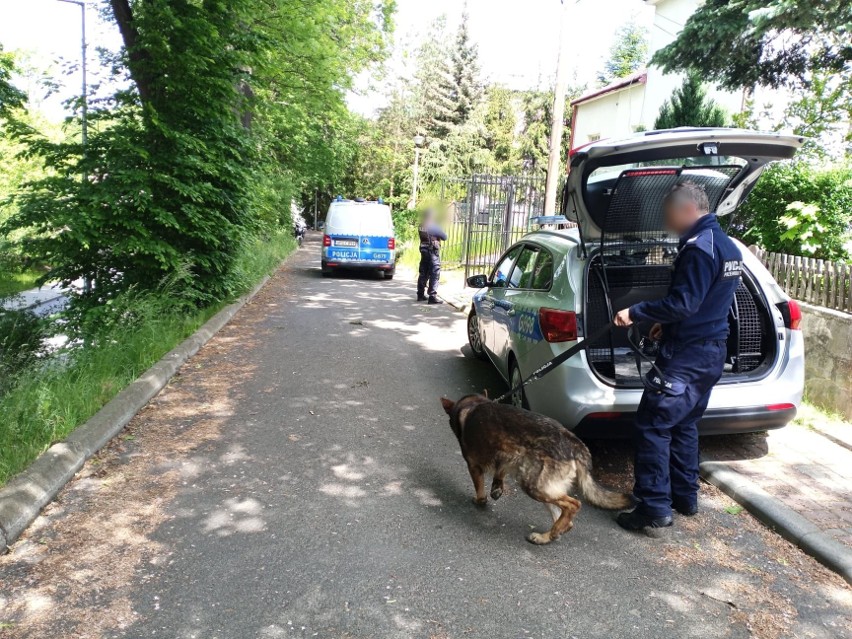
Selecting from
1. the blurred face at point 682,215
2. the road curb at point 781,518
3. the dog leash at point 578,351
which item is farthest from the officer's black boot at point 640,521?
the blurred face at point 682,215

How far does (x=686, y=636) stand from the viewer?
9.44ft

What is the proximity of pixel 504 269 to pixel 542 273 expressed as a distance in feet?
6.49

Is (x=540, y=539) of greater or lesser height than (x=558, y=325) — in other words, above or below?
below

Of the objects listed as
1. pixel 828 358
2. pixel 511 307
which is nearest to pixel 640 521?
pixel 511 307

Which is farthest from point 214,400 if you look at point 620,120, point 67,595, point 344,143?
point 344,143

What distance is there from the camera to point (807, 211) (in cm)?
735

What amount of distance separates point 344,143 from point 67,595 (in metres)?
28.5

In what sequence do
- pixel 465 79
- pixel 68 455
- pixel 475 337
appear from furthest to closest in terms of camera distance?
pixel 465 79, pixel 475 337, pixel 68 455

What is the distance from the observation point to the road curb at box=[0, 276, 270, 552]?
360 cm

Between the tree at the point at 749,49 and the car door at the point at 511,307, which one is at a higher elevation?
the tree at the point at 749,49

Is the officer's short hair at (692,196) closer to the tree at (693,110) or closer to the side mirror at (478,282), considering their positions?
the side mirror at (478,282)

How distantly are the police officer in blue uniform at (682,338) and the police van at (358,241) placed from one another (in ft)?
47.5

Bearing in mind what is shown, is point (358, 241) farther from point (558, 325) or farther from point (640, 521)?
point (640, 521)

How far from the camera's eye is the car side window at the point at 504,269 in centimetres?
672
